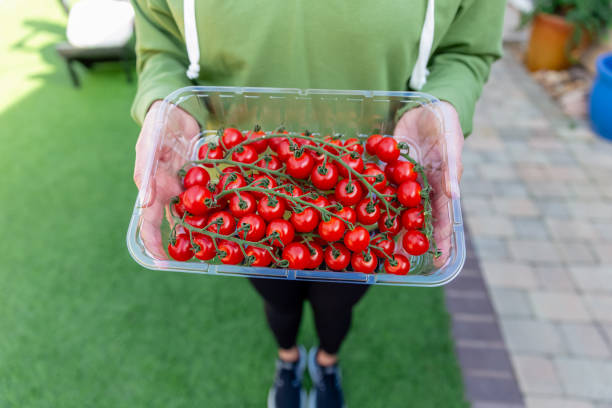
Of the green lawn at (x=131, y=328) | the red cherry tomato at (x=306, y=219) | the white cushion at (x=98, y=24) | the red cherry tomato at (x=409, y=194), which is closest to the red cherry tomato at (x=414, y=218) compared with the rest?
the red cherry tomato at (x=409, y=194)

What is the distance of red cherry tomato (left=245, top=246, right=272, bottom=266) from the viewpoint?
3.19ft

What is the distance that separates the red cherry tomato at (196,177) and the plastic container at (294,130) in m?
0.08

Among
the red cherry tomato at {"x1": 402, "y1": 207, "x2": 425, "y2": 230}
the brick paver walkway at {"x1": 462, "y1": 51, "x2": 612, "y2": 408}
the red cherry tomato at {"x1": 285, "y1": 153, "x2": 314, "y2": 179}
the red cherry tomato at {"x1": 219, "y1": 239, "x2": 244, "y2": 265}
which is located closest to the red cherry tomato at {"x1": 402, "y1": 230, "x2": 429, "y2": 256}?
the red cherry tomato at {"x1": 402, "y1": 207, "x2": 425, "y2": 230}

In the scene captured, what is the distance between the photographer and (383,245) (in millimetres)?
1008

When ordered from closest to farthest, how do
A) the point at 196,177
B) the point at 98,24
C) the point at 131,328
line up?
1. the point at 196,177
2. the point at 131,328
3. the point at 98,24

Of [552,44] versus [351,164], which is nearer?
[351,164]

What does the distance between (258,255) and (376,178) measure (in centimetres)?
38

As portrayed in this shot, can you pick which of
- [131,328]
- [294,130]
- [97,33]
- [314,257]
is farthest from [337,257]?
[97,33]

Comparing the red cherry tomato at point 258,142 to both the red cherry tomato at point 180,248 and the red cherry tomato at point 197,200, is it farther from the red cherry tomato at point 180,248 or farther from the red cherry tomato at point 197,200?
the red cherry tomato at point 180,248

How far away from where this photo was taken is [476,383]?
183cm

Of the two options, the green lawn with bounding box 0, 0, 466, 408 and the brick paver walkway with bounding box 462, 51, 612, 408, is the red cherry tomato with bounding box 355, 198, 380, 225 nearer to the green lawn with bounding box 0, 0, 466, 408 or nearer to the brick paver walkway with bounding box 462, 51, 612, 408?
the green lawn with bounding box 0, 0, 466, 408

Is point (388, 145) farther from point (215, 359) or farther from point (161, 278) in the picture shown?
point (161, 278)

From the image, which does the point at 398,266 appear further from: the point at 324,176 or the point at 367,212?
the point at 324,176

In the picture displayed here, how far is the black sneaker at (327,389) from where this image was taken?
172cm
